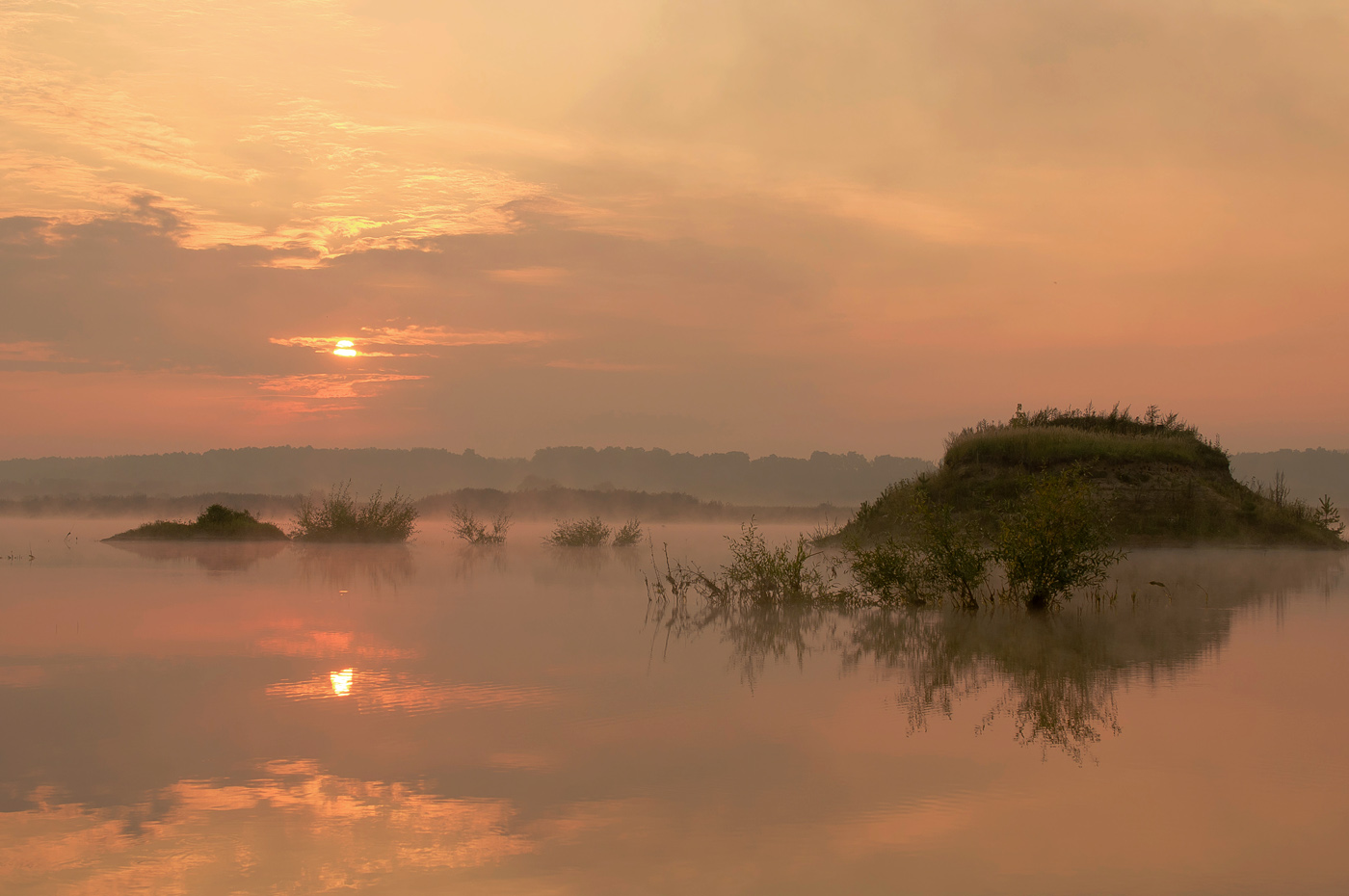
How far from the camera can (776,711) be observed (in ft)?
29.4

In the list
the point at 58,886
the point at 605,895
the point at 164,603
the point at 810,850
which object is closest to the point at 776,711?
the point at 810,850

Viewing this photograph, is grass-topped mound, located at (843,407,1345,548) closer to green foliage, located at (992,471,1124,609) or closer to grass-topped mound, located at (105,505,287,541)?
green foliage, located at (992,471,1124,609)

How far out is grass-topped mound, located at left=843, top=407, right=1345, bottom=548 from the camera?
95.1ft

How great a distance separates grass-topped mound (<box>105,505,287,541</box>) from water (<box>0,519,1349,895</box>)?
Answer: 1949cm

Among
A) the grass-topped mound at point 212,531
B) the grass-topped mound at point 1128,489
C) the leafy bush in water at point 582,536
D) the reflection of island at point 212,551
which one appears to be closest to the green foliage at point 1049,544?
the grass-topped mound at point 1128,489

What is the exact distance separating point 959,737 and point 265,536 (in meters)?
31.0

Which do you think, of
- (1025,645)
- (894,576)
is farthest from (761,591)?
(1025,645)

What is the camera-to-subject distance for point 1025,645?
42.2ft

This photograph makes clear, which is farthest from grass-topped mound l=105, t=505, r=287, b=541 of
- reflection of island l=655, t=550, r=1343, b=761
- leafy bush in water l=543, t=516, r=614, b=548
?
reflection of island l=655, t=550, r=1343, b=761

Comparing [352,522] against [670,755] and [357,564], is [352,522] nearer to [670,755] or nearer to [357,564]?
[357,564]

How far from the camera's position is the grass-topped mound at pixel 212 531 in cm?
3434

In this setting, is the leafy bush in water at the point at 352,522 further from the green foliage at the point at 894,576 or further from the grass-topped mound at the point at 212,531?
the green foliage at the point at 894,576

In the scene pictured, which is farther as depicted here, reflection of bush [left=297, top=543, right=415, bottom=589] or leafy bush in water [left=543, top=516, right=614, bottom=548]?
leafy bush in water [left=543, top=516, right=614, bottom=548]

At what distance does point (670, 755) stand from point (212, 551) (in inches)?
1034
